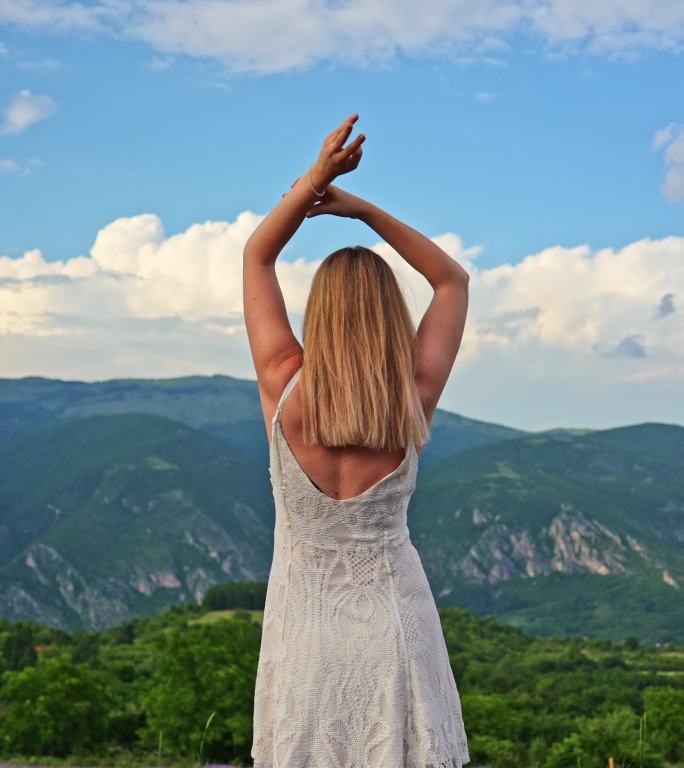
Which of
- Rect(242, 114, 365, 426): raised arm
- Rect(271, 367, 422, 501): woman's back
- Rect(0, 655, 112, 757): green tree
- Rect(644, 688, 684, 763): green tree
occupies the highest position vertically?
Rect(242, 114, 365, 426): raised arm

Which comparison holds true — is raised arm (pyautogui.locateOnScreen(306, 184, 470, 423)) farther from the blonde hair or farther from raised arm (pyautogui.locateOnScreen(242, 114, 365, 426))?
the blonde hair

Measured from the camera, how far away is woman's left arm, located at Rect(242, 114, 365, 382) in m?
3.08

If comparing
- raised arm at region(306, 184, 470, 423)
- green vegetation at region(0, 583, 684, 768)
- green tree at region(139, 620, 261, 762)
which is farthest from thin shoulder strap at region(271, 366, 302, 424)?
green tree at region(139, 620, 261, 762)

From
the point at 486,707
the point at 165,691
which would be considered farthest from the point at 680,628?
the point at 165,691

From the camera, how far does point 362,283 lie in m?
2.92

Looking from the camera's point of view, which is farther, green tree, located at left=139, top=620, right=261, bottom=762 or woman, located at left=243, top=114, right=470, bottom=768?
green tree, located at left=139, top=620, right=261, bottom=762

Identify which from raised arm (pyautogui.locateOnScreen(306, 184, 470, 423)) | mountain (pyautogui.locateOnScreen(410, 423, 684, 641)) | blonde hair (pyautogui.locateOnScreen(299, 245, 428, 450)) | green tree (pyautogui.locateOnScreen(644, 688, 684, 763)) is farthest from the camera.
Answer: mountain (pyautogui.locateOnScreen(410, 423, 684, 641))

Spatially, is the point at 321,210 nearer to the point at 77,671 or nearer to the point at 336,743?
the point at 336,743

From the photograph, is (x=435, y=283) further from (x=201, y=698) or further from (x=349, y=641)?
(x=201, y=698)

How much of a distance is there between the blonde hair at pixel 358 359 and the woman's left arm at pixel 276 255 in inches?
7.4

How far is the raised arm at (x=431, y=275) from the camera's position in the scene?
3.20 meters

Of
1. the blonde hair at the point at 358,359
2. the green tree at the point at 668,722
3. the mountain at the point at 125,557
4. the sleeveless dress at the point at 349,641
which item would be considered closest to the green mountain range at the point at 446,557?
the mountain at the point at 125,557

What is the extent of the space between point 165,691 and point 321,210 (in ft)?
161

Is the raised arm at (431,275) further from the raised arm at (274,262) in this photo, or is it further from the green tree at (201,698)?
the green tree at (201,698)
